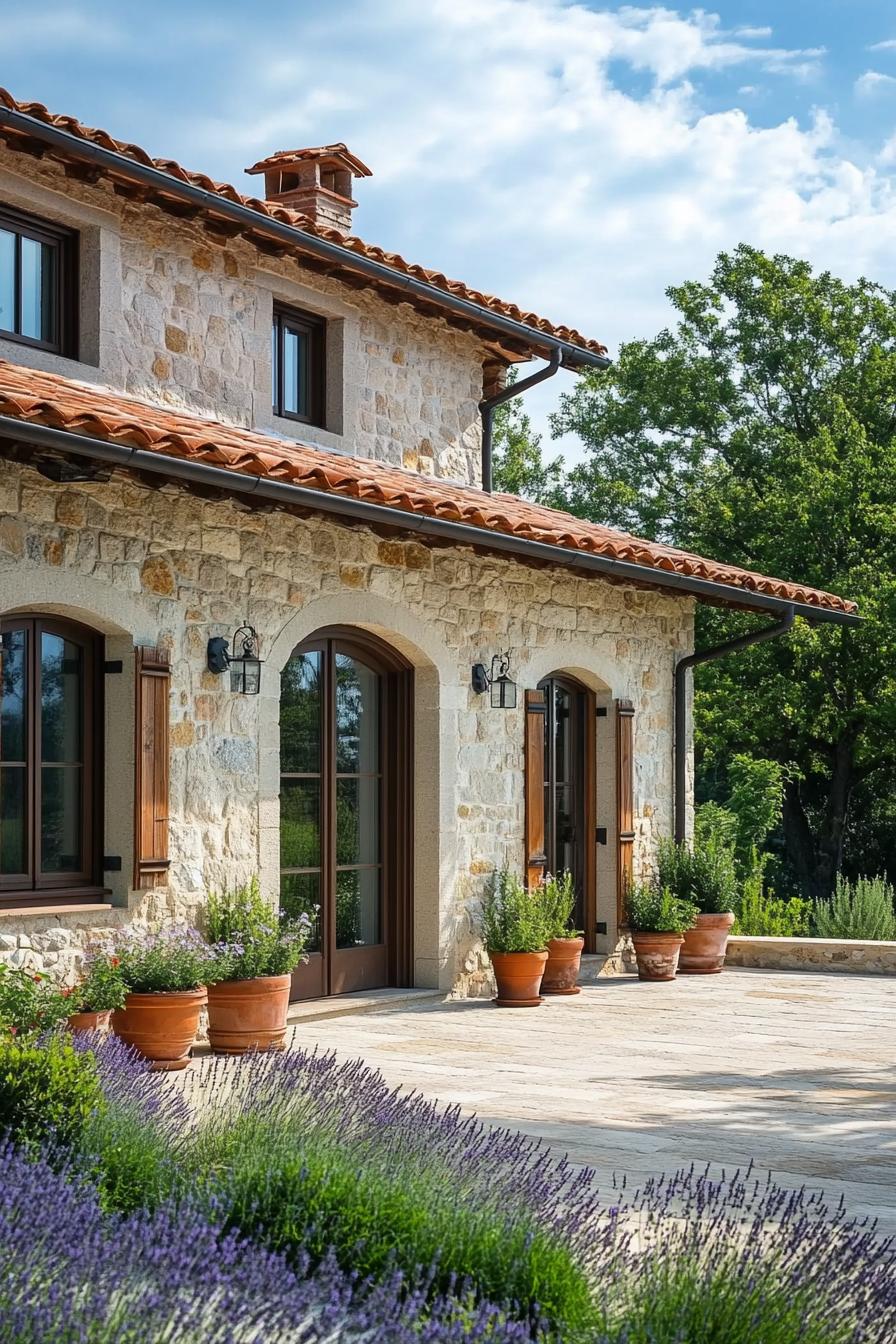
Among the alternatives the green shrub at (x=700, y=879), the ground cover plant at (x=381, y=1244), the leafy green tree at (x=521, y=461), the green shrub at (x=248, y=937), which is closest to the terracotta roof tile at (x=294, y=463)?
the green shrub at (x=700, y=879)

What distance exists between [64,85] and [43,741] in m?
9.49

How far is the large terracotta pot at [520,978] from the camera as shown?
33.6ft

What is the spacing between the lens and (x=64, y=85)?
15406mm

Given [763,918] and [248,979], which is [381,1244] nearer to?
[248,979]

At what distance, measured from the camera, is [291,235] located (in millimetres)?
10250

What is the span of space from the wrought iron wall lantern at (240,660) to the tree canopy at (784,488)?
1383cm

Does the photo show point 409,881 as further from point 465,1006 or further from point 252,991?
point 252,991

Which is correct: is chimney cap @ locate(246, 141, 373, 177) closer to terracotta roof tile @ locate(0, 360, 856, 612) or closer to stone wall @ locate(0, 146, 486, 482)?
stone wall @ locate(0, 146, 486, 482)

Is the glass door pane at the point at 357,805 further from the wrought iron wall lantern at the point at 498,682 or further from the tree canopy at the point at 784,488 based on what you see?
the tree canopy at the point at 784,488

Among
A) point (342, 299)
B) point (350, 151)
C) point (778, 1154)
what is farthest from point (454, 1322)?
point (350, 151)

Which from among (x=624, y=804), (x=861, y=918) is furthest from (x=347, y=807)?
(x=861, y=918)

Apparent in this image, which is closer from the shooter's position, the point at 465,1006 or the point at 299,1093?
the point at 299,1093

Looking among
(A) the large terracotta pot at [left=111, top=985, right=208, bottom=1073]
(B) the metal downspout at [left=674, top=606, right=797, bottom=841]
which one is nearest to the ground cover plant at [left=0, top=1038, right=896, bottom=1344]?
(A) the large terracotta pot at [left=111, top=985, right=208, bottom=1073]

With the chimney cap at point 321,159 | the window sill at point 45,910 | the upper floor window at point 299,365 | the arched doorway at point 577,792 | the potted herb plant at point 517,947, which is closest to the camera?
the window sill at point 45,910
